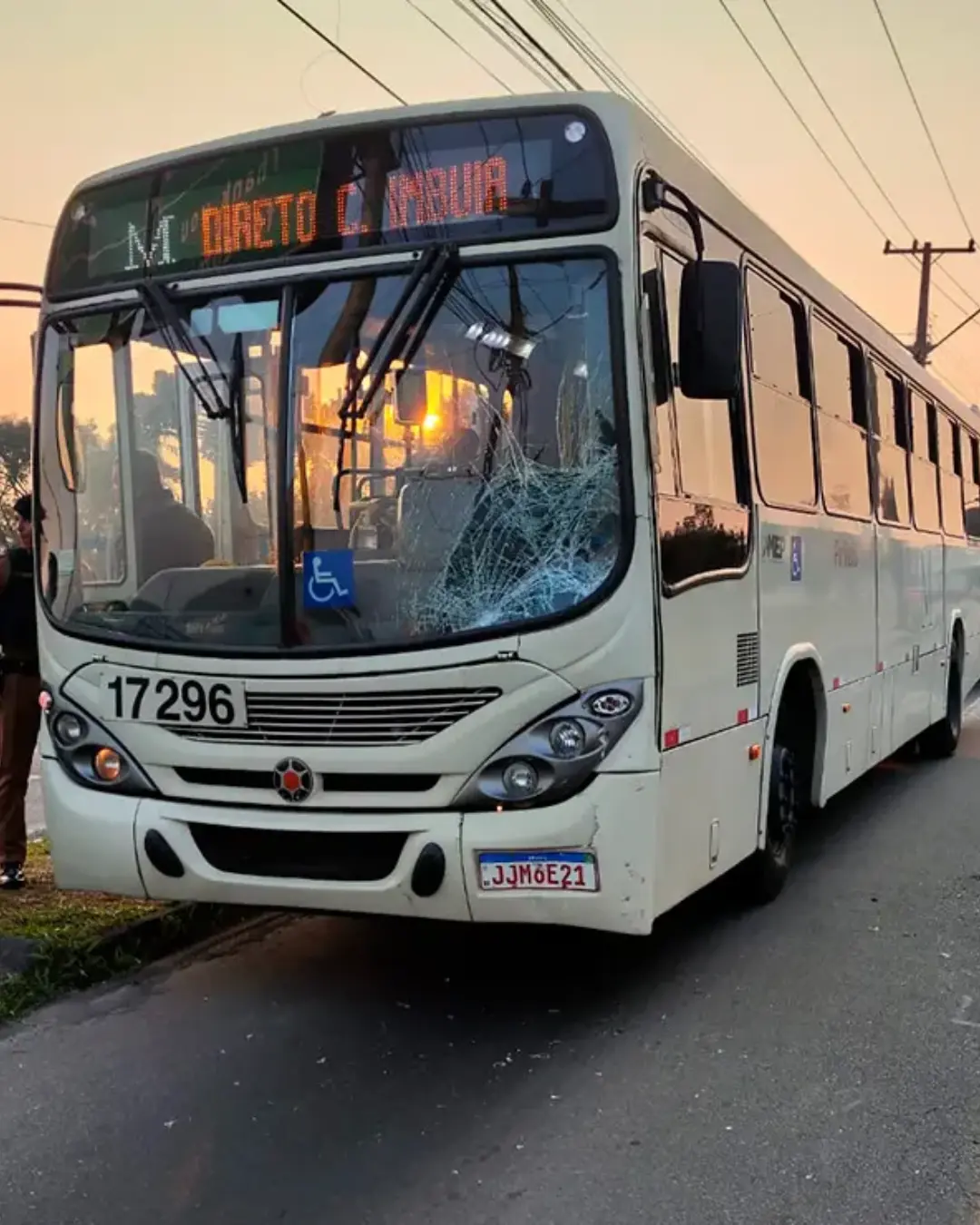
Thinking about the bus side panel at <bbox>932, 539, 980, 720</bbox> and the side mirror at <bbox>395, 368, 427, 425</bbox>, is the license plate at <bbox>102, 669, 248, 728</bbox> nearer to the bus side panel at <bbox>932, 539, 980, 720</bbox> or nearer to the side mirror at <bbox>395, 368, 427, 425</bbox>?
the side mirror at <bbox>395, 368, 427, 425</bbox>

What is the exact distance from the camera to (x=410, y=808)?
4582mm

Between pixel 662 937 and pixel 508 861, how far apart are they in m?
1.92

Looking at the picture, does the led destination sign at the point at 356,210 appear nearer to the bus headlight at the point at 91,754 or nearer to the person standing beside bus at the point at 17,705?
the bus headlight at the point at 91,754

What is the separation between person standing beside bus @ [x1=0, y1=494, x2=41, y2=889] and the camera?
6.37m

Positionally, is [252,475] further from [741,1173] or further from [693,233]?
[741,1173]

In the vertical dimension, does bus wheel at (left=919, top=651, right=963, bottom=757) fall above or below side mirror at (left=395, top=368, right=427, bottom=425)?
below

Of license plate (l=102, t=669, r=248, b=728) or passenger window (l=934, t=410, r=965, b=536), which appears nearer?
license plate (l=102, t=669, r=248, b=728)

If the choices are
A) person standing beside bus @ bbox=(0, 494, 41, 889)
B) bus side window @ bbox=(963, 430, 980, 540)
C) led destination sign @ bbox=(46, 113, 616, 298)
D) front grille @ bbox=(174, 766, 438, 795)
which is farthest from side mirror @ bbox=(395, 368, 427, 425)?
bus side window @ bbox=(963, 430, 980, 540)

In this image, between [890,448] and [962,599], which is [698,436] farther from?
[962,599]

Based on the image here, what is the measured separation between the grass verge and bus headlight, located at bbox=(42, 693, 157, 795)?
0.89 meters

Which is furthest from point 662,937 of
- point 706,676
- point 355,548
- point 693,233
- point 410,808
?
point 693,233

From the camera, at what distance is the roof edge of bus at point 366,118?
4621mm

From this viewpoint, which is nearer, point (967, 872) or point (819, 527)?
point (819, 527)

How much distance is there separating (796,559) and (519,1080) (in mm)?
3017
